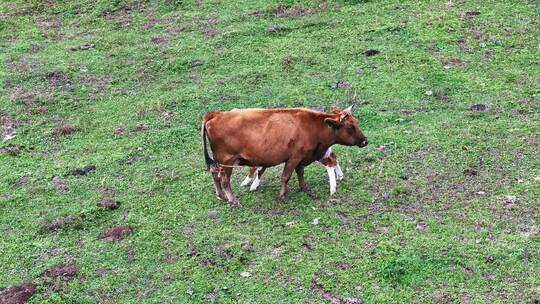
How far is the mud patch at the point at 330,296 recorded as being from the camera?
754cm

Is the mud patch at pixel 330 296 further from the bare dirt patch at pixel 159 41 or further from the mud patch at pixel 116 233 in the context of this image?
the bare dirt patch at pixel 159 41

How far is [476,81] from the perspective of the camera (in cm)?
1316

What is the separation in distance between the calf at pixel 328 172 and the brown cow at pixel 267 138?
201 millimetres

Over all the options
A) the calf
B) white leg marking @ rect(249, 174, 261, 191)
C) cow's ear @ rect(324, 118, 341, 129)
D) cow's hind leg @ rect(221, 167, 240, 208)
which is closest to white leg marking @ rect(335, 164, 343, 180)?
the calf

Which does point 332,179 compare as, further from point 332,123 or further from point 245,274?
point 245,274

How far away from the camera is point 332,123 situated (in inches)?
388

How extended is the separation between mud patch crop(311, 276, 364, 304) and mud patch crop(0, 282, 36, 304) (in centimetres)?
313

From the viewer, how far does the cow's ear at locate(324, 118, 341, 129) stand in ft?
32.0

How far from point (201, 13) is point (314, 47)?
3.94 m

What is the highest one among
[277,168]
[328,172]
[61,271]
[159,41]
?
[159,41]

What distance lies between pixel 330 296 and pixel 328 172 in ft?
8.77

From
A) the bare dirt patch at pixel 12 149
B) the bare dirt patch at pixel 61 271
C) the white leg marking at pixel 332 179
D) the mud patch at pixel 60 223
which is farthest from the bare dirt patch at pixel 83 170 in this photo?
the white leg marking at pixel 332 179

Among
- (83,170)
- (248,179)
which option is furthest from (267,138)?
(83,170)

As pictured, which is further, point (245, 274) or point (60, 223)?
point (60, 223)
